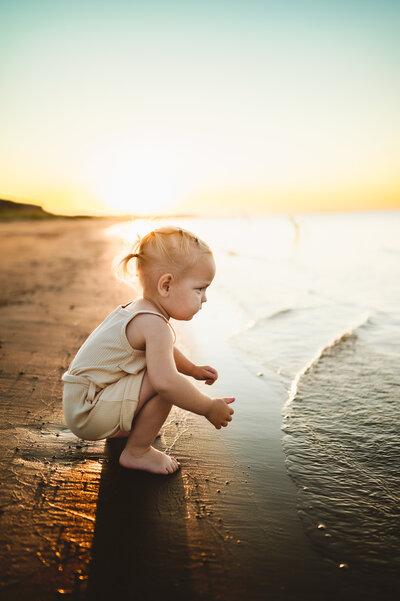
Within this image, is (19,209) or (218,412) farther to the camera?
(19,209)

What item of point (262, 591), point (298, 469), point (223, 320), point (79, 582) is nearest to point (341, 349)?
point (223, 320)

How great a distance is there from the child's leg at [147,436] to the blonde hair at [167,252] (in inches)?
19.8

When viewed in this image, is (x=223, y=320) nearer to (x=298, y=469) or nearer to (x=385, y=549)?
(x=298, y=469)

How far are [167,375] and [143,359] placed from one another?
0.19 metres

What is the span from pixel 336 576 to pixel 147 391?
101cm

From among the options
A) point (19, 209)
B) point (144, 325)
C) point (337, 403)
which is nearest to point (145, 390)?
point (144, 325)

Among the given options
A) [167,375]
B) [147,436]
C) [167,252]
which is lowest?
[147,436]

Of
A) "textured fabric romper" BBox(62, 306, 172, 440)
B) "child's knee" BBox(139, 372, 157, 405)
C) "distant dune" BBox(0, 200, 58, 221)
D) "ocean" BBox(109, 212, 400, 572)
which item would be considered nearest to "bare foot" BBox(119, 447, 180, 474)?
"textured fabric romper" BBox(62, 306, 172, 440)

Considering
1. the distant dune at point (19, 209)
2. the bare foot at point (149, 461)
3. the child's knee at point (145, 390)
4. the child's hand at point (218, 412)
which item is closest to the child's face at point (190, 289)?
the child's knee at point (145, 390)

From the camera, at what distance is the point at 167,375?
1864 mm

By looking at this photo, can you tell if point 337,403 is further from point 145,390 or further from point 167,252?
point 167,252

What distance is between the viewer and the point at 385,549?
1.58 meters

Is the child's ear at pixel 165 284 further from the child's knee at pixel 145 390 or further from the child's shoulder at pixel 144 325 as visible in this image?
the child's knee at pixel 145 390

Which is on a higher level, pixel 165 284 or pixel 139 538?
pixel 165 284
